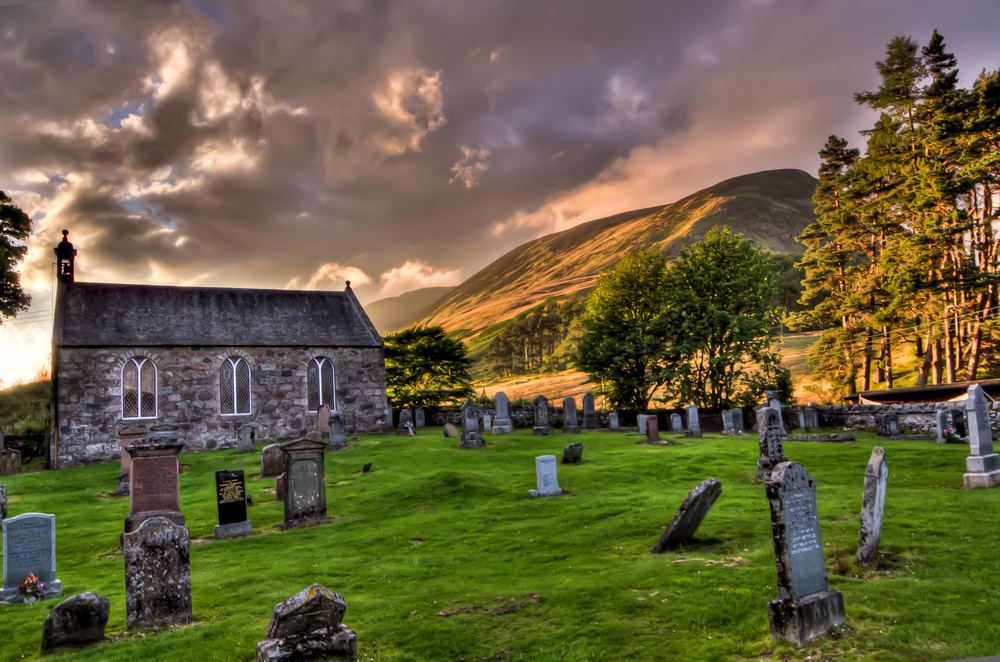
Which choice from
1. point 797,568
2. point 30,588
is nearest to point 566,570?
point 797,568

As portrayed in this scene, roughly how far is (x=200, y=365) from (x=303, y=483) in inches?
661

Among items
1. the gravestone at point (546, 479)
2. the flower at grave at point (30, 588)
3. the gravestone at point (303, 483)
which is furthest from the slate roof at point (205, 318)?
the flower at grave at point (30, 588)

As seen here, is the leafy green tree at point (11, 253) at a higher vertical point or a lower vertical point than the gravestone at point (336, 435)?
higher

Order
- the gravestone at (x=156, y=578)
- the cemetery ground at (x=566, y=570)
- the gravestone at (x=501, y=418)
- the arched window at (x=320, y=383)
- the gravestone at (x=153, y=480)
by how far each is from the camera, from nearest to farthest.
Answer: the cemetery ground at (x=566, y=570)
the gravestone at (x=156, y=578)
the gravestone at (x=153, y=480)
the gravestone at (x=501, y=418)
the arched window at (x=320, y=383)

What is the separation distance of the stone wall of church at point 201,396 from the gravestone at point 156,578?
16.5 metres

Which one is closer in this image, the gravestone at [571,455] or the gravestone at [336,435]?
the gravestone at [571,455]

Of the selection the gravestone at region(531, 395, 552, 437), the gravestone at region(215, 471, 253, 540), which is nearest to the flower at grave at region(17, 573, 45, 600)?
the gravestone at region(215, 471, 253, 540)

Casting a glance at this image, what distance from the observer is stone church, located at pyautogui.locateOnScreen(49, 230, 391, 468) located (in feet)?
81.6

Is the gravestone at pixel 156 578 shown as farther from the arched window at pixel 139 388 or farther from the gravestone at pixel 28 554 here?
the arched window at pixel 139 388

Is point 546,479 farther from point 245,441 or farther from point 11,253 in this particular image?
point 11,253

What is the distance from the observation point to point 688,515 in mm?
8656

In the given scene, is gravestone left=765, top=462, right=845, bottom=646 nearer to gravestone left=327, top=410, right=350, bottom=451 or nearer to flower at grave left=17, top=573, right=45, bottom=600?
flower at grave left=17, top=573, right=45, bottom=600

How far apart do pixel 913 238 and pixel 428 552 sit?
2777 cm

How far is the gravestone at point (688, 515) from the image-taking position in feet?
28.3
